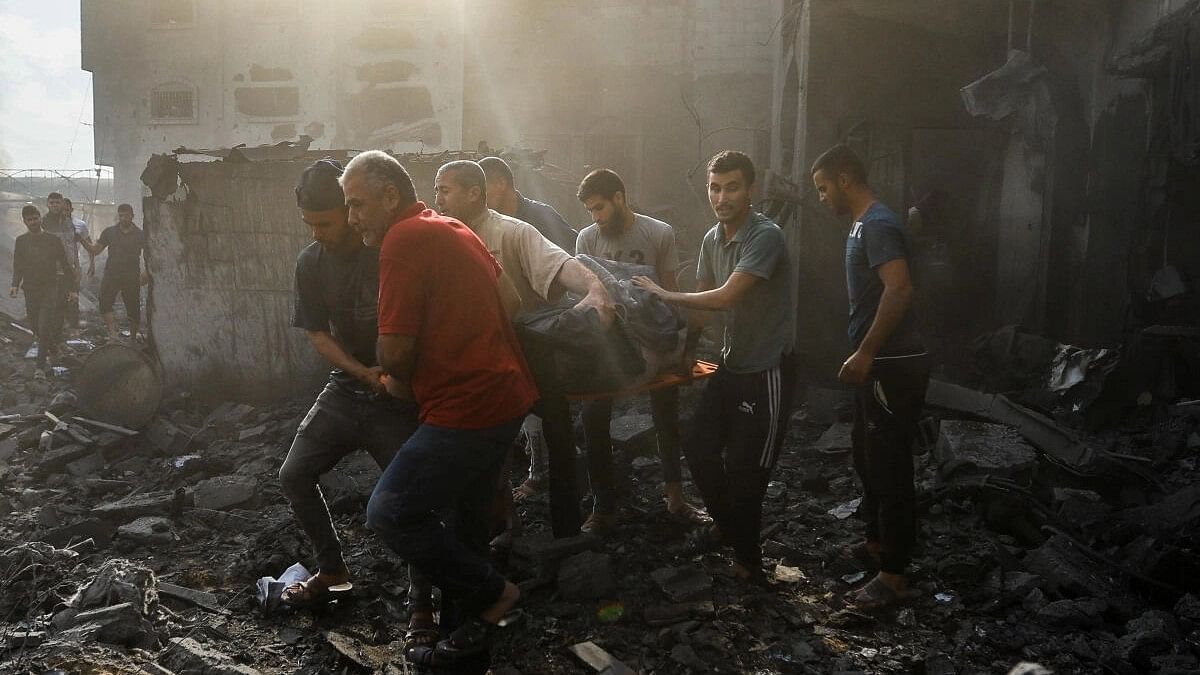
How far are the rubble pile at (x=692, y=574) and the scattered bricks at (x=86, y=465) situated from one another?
0.17m

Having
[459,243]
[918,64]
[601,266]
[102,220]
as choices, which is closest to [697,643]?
[601,266]

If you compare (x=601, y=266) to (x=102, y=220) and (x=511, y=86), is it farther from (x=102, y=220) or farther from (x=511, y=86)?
(x=102, y=220)

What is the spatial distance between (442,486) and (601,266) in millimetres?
1604

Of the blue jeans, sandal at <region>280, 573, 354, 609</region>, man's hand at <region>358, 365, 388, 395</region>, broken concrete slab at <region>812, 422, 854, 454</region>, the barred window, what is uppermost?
the barred window

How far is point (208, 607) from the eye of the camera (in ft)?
14.3

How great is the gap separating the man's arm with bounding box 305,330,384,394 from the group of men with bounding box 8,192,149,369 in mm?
8579

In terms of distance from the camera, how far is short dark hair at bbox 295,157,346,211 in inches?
149

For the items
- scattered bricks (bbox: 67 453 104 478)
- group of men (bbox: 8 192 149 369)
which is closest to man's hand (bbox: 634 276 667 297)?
scattered bricks (bbox: 67 453 104 478)

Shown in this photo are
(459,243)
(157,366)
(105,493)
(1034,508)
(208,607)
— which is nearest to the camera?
(459,243)

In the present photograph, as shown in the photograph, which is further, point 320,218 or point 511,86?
point 511,86

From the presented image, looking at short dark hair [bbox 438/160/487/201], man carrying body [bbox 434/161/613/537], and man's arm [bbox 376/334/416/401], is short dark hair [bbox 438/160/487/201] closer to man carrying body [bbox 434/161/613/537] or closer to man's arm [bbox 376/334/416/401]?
man carrying body [bbox 434/161/613/537]

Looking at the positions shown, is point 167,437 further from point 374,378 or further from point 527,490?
point 374,378

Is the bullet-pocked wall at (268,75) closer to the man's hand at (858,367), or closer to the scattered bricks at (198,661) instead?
the scattered bricks at (198,661)

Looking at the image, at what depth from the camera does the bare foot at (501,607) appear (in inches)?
137
